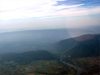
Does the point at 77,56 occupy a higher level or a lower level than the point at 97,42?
lower

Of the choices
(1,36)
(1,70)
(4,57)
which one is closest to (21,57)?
(4,57)

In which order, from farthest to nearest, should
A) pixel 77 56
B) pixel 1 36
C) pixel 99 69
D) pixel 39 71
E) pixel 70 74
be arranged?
pixel 1 36 < pixel 77 56 < pixel 39 71 < pixel 70 74 < pixel 99 69

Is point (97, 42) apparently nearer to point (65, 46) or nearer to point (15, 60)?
point (65, 46)

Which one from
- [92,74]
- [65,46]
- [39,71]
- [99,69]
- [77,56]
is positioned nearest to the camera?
[92,74]

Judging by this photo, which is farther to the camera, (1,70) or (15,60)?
(15,60)

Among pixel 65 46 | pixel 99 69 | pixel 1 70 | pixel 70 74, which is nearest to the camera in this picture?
pixel 99 69

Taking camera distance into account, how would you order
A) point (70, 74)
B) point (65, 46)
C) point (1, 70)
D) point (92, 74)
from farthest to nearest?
1. point (65, 46)
2. point (1, 70)
3. point (70, 74)
4. point (92, 74)

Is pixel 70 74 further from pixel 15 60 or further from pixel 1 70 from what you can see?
pixel 15 60

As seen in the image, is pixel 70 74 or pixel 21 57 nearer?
pixel 70 74

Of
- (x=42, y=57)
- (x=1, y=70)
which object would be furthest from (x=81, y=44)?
(x=1, y=70)
